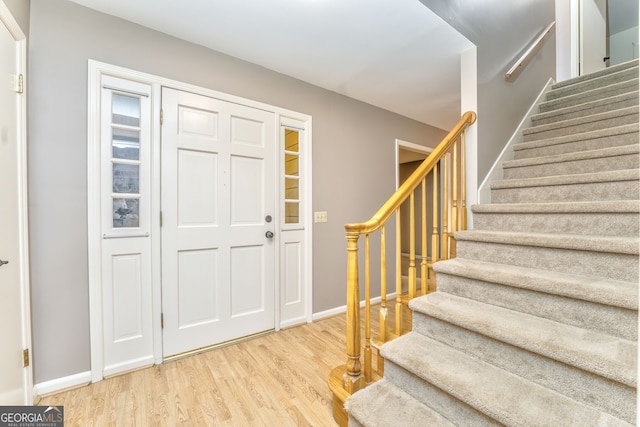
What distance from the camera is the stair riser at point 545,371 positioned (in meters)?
0.90

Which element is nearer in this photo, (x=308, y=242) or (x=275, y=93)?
(x=275, y=93)

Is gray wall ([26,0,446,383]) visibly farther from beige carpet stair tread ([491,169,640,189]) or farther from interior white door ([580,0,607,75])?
interior white door ([580,0,607,75])

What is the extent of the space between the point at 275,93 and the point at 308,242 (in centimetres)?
143

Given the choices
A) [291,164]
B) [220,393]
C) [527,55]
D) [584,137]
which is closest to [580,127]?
[584,137]

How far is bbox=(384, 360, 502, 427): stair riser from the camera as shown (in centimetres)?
104

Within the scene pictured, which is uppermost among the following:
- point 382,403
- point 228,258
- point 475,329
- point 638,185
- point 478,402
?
point 638,185

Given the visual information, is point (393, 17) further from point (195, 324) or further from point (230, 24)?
point (195, 324)

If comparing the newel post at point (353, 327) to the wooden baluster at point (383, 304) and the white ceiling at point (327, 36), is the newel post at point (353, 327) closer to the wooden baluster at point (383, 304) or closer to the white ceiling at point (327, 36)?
the wooden baluster at point (383, 304)

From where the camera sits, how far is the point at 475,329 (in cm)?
123

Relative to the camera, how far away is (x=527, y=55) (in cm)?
254

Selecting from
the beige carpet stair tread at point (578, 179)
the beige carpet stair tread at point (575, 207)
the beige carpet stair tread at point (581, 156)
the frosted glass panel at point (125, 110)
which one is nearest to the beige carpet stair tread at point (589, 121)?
the beige carpet stair tread at point (581, 156)

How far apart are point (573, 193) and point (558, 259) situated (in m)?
0.62

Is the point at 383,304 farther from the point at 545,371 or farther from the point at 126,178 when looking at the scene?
the point at 126,178

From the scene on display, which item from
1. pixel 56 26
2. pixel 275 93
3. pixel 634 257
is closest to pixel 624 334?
pixel 634 257
